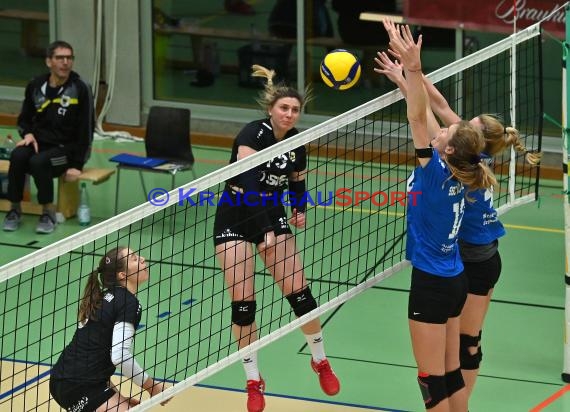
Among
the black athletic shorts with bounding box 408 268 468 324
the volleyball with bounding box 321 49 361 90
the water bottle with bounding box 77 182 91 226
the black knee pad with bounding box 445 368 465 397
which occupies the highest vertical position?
the volleyball with bounding box 321 49 361 90

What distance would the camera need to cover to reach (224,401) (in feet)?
26.0

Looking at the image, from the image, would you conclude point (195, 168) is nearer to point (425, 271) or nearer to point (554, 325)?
point (554, 325)

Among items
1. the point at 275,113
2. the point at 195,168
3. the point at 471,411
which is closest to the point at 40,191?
the point at 195,168

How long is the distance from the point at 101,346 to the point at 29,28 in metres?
10.4

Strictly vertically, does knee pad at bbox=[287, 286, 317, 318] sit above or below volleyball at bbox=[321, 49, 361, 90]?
below

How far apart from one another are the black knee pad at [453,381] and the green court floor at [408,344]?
3.29 feet

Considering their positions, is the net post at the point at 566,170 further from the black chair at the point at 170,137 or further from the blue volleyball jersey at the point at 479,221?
the black chair at the point at 170,137

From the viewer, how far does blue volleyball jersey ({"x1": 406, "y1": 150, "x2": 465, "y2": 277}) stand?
251 inches

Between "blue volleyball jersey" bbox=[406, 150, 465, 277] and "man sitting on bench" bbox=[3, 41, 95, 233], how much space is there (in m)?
5.57

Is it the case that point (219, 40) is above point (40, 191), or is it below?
above

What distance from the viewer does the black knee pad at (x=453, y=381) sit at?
22.5ft

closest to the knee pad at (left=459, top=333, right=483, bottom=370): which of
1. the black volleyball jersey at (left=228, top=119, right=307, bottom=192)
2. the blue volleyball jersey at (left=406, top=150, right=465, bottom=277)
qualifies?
the blue volleyball jersey at (left=406, top=150, right=465, bottom=277)

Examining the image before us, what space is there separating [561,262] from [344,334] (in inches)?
103

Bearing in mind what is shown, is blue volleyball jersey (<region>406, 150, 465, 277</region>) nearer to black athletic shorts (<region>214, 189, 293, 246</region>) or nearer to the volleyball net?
the volleyball net
